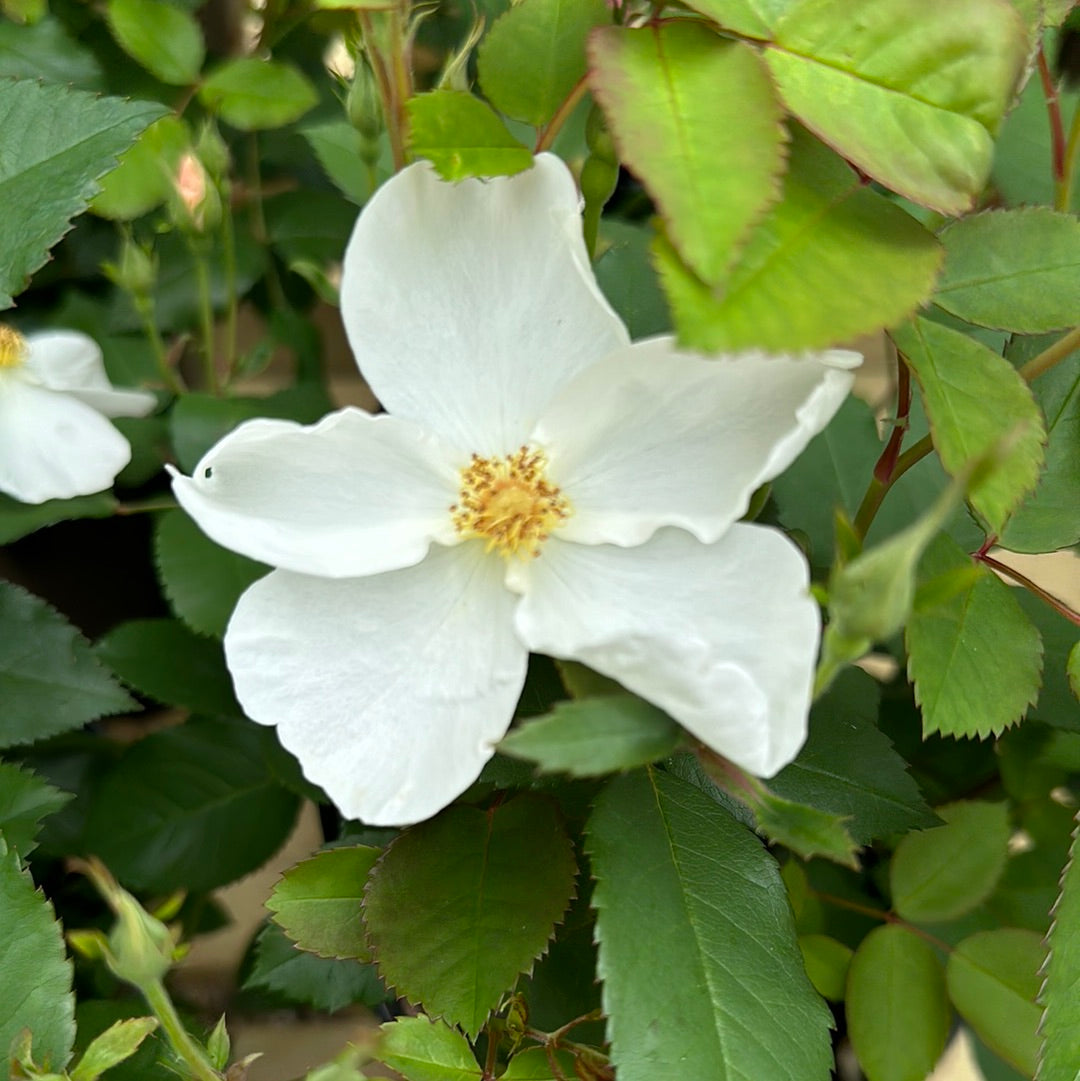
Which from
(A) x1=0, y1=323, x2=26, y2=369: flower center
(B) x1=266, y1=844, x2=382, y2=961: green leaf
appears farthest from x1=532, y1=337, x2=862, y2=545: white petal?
(A) x1=0, y1=323, x2=26, y2=369: flower center

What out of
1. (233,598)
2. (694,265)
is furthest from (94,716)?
(694,265)

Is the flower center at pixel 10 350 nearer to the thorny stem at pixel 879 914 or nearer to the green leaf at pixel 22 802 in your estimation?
the green leaf at pixel 22 802

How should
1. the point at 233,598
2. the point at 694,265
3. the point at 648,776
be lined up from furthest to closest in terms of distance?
1. the point at 233,598
2. the point at 648,776
3. the point at 694,265

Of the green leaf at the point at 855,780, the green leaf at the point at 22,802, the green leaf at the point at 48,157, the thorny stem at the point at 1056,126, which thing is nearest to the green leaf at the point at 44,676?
the green leaf at the point at 22,802

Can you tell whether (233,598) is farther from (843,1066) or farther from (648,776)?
(843,1066)

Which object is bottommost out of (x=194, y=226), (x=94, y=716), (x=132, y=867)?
(x=132, y=867)

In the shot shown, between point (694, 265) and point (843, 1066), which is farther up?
point (694, 265)
